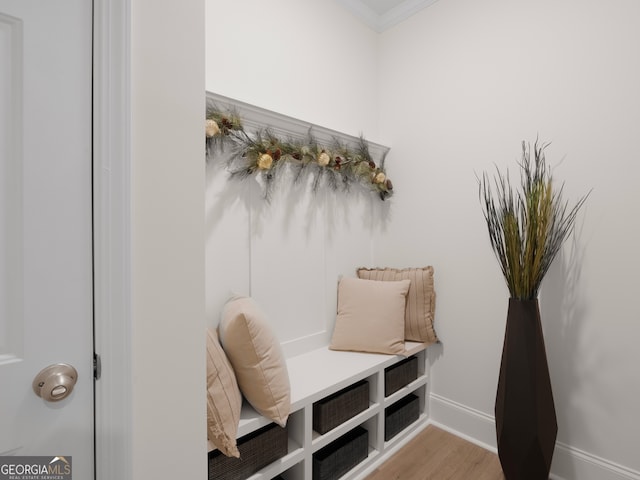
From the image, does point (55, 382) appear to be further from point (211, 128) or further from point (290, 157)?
point (290, 157)

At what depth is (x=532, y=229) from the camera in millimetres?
1544

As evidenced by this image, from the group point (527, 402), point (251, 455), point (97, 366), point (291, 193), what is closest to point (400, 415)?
point (527, 402)

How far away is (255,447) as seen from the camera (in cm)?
139

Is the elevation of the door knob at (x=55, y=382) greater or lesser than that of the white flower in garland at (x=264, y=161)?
lesser

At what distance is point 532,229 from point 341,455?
1410 mm

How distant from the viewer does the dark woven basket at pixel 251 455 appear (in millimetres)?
1291

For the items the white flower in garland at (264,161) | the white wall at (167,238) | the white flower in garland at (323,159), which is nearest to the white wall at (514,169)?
the white flower in garland at (323,159)

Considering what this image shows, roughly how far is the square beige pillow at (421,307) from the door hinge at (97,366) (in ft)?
5.69

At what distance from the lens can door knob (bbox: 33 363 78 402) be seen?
79 cm

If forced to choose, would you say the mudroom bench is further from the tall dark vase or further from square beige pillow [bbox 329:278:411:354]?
the tall dark vase

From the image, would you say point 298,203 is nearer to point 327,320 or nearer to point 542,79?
point 327,320

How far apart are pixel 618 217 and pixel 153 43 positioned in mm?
2006

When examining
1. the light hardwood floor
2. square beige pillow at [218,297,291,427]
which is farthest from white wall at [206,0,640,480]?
square beige pillow at [218,297,291,427]

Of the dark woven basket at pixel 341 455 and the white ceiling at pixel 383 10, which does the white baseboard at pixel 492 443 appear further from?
the white ceiling at pixel 383 10
